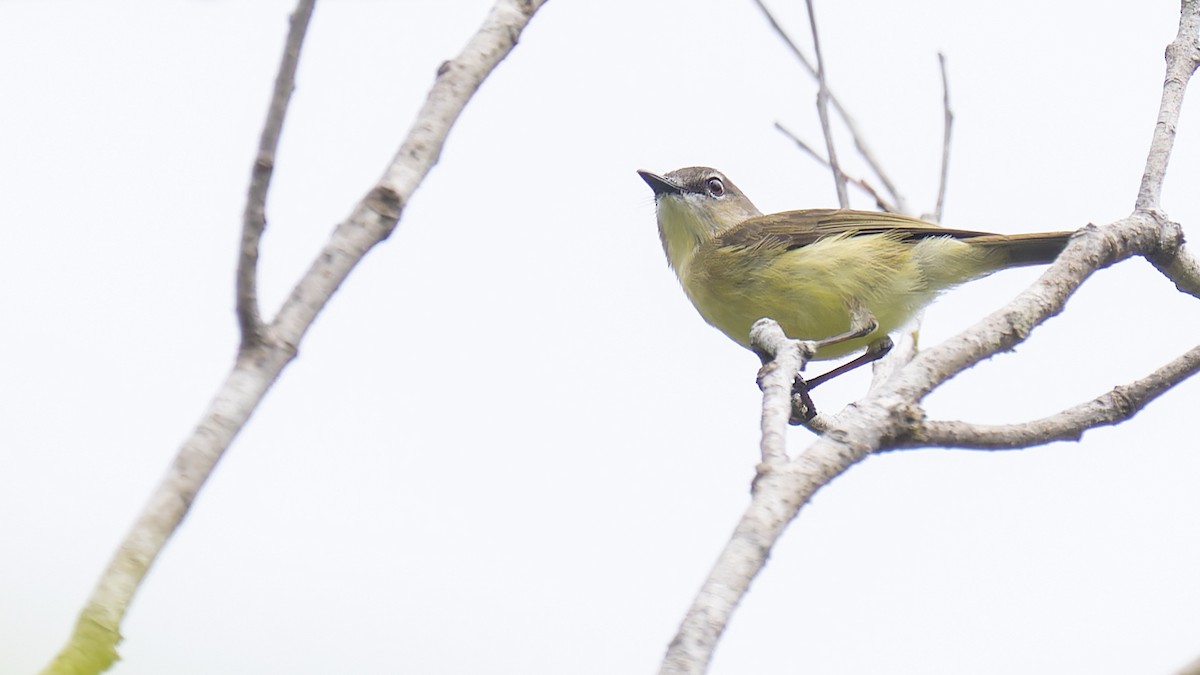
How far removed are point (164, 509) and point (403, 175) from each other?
2.66 feet

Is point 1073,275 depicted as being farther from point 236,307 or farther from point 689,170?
point 689,170

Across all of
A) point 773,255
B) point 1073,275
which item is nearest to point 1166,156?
point 1073,275

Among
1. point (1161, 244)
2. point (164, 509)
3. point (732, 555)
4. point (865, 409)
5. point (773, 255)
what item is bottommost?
point (164, 509)

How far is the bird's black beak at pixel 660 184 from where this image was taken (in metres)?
7.01

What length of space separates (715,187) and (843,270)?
1600 millimetres

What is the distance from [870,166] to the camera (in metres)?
5.58

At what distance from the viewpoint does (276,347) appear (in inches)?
80.1

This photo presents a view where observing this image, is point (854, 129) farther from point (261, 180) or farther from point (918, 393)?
point (261, 180)

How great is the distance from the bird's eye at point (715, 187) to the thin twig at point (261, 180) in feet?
17.1

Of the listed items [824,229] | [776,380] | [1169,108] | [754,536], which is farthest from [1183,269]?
[754,536]

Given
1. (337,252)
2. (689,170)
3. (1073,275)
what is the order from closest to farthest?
(337,252)
(1073,275)
(689,170)

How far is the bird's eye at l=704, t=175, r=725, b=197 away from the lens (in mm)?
7114

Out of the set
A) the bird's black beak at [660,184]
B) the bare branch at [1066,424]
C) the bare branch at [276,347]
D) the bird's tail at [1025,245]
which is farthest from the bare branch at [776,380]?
the bird's black beak at [660,184]

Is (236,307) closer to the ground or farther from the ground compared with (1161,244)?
closer to the ground
